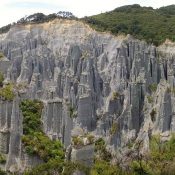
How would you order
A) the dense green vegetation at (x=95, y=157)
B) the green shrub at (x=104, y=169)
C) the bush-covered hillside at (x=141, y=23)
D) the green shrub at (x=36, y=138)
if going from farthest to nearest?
the bush-covered hillside at (x=141, y=23) < the green shrub at (x=36, y=138) < the green shrub at (x=104, y=169) < the dense green vegetation at (x=95, y=157)

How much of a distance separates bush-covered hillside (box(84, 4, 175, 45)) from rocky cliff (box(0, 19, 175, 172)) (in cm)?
281

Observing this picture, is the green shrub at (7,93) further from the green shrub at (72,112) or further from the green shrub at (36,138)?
the green shrub at (72,112)

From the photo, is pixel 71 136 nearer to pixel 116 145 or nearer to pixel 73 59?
pixel 116 145

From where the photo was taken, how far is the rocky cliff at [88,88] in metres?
55.3

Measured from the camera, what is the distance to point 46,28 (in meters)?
73.5

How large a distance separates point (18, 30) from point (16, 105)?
1943 cm

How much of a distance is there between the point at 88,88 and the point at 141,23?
14692mm

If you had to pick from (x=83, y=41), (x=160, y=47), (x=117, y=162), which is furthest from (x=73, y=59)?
(x=117, y=162)

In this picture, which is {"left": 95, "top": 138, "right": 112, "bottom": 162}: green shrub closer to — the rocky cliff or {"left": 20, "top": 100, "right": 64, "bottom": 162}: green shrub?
the rocky cliff

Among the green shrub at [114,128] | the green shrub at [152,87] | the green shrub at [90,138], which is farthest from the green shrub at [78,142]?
the green shrub at [152,87]

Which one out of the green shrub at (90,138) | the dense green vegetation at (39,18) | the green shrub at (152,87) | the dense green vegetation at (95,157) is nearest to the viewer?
the dense green vegetation at (95,157)

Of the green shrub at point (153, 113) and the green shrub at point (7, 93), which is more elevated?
the green shrub at point (7, 93)

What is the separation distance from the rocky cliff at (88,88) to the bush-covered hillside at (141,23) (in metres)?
2.81

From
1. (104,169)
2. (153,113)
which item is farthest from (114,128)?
(104,169)
